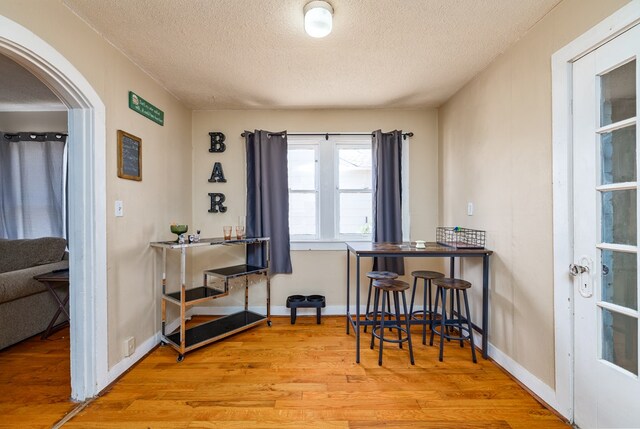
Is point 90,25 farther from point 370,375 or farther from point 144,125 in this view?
point 370,375

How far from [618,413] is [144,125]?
12.2ft

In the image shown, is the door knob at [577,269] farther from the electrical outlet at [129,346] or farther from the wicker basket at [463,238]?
the electrical outlet at [129,346]

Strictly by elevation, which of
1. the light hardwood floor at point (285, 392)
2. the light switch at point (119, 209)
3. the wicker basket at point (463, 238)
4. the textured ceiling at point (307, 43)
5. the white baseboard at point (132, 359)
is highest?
the textured ceiling at point (307, 43)

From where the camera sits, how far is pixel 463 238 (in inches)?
104

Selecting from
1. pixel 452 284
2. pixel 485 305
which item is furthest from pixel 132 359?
pixel 485 305

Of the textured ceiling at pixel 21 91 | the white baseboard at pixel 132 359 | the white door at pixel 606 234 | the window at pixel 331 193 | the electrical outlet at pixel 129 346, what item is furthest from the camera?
the window at pixel 331 193

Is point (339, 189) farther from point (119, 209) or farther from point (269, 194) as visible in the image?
point (119, 209)

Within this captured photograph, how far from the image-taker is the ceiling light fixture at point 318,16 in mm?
1570

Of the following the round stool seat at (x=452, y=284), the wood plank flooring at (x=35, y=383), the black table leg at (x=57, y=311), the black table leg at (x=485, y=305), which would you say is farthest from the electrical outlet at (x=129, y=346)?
the black table leg at (x=485, y=305)

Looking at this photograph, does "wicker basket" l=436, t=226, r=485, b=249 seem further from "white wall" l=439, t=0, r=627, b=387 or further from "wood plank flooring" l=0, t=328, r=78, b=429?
"wood plank flooring" l=0, t=328, r=78, b=429

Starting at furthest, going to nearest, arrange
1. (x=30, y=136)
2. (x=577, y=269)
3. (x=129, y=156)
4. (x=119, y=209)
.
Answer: (x=30, y=136) < (x=129, y=156) < (x=119, y=209) < (x=577, y=269)

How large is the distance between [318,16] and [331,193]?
6.53 ft

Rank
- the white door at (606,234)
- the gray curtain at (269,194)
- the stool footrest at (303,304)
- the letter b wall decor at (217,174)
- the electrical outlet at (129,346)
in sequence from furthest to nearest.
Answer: the letter b wall decor at (217,174), the gray curtain at (269,194), the stool footrest at (303,304), the electrical outlet at (129,346), the white door at (606,234)

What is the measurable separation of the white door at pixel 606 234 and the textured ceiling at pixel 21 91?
439cm
